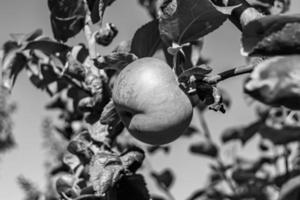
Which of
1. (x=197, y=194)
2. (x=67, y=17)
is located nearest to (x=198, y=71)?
(x=67, y=17)

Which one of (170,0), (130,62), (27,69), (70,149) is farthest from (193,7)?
(27,69)

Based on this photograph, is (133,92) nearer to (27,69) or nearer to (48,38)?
(48,38)

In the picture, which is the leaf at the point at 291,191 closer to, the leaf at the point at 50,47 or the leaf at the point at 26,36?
the leaf at the point at 50,47

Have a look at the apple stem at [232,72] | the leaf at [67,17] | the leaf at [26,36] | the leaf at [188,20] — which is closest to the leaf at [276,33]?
the apple stem at [232,72]

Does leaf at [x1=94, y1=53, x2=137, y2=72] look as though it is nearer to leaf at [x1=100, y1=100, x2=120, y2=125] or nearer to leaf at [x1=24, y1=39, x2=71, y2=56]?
leaf at [x1=100, y1=100, x2=120, y2=125]

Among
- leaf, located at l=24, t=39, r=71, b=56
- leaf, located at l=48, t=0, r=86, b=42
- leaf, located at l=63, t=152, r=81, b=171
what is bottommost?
leaf, located at l=63, t=152, r=81, b=171

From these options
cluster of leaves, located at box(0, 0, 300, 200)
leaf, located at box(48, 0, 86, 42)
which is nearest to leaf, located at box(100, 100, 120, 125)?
cluster of leaves, located at box(0, 0, 300, 200)

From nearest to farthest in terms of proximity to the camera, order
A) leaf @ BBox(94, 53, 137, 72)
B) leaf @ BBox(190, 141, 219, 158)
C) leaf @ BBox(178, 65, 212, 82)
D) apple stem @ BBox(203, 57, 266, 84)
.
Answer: apple stem @ BBox(203, 57, 266, 84)
leaf @ BBox(178, 65, 212, 82)
leaf @ BBox(94, 53, 137, 72)
leaf @ BBox(190, 141, 219, 158)
